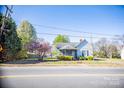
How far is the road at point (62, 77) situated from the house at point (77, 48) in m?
0.21

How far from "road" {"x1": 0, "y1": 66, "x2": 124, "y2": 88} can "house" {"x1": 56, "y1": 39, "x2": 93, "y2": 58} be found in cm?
21

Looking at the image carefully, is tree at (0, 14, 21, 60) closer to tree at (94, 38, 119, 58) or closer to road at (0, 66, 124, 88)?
road at (0, 66, 124, 88)

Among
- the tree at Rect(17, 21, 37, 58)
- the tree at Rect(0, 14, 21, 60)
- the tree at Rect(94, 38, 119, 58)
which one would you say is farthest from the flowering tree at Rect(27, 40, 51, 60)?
the tree at Rect(94, 38, 119, 58)

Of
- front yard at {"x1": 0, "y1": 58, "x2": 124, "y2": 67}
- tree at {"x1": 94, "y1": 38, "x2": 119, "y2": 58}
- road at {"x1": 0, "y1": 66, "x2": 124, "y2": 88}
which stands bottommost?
road at {"x1": 0, "y1": 66, "x2": 124, "y2": 88}

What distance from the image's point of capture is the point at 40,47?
582cm

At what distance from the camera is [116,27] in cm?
577

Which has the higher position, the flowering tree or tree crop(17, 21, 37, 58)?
tree crop(17, 21, 37, 58)

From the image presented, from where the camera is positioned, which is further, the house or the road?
the house

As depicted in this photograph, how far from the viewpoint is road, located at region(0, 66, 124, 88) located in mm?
5703

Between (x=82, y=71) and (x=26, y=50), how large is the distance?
871 millimetres

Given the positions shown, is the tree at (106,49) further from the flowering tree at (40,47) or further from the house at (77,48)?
the flowering tree at (40,47)

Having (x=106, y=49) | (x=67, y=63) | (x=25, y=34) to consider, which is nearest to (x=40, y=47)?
(x=25, y=34)

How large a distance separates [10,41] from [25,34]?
248mm
